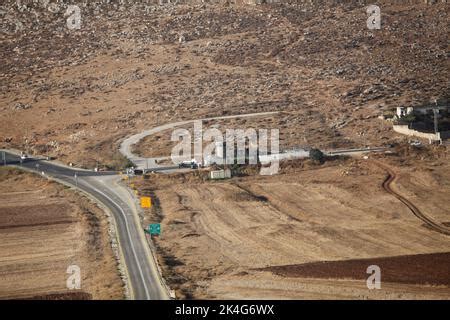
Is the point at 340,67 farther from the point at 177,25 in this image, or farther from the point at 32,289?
the point at 32,289

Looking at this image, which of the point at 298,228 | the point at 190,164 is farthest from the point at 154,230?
the point at 190,164

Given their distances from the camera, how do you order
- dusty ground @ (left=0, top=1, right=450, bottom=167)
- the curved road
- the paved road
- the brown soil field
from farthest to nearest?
dusty ground @ (left=0, top=1, right=450, bottom=167) → the curved road → the paved road → the brown soil field

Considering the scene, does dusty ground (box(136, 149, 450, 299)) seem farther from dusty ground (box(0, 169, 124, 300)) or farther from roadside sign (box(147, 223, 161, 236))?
dusty ground (box(0, 169, 124, 300))

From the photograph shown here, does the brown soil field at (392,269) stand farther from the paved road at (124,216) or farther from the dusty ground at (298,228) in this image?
the paved road at (124,216)

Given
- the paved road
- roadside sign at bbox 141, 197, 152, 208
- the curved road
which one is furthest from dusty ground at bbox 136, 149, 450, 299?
the curved road

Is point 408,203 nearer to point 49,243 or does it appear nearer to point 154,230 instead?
point 154,230

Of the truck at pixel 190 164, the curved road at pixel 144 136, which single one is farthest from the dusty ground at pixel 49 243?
the truck at pixel 190 164
